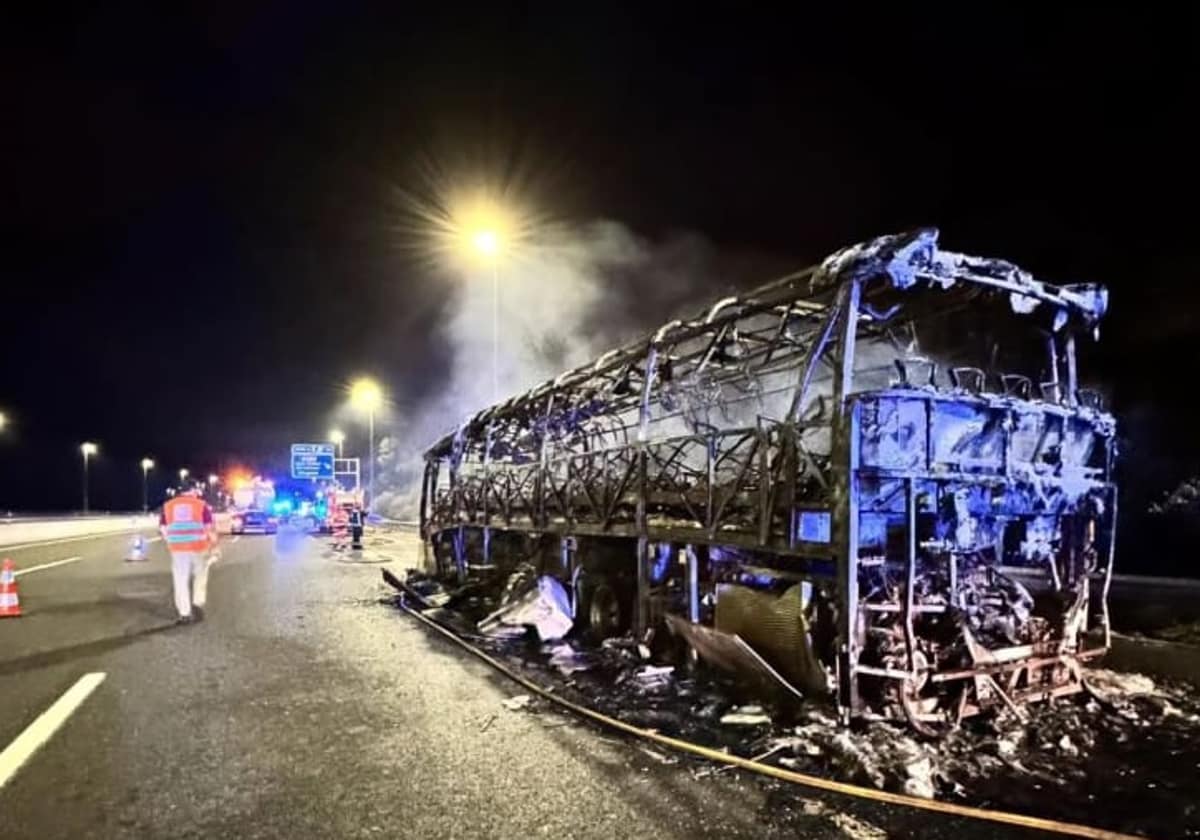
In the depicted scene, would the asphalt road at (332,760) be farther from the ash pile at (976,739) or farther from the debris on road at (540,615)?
the debris on road at (540,615)

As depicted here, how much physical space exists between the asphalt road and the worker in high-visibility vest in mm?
1122

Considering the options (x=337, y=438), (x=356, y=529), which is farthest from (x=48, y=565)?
(x=337, y=438)

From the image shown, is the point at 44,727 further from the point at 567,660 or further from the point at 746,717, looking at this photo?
the point at 746,717

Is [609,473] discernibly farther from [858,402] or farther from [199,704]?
[199,704]

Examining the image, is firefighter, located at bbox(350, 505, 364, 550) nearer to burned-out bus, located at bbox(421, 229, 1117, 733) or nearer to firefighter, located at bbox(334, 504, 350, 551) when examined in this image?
firefighter, located at bbox(334, 504, 350, 551)

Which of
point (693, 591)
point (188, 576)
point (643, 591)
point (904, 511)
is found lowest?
point (188, 576)

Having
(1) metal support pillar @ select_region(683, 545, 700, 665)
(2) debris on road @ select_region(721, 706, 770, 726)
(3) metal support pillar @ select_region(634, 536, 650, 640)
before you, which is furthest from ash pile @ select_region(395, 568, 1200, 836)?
(3) metal support pillar @ select_region(634, 536, 650, 640)

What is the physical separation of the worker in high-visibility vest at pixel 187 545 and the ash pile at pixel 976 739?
17.0ft

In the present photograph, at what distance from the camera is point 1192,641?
7438mm

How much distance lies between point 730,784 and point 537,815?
45.4 inches

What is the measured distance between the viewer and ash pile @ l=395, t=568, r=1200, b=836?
14.6 feet

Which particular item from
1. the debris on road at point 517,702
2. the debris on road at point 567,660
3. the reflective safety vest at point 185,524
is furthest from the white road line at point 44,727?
the debris on road at point 567,660

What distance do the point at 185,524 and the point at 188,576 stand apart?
0.70 metres

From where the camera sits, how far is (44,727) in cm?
567
